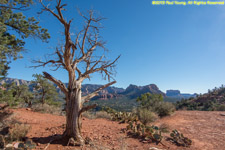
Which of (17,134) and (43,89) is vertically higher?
(43,89)

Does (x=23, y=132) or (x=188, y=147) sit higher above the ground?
(x=23, y=132)

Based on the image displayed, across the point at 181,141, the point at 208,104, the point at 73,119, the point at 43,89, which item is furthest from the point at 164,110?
the point at 43,89

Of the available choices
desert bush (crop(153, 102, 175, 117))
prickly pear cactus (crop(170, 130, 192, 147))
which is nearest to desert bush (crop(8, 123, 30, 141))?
prickly pear cactus (crop(170, 130, 192, 147))

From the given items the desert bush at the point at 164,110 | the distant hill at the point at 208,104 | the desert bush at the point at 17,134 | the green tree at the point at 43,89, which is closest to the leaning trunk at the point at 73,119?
the desert bush at the point at 17,134

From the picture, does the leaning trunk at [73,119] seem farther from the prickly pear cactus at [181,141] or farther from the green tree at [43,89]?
the green tree at [43,89]

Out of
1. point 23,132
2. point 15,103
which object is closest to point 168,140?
point 23,132

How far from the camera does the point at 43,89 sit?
1609 centimetres

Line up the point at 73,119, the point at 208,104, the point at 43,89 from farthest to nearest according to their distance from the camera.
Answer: the point at 208,104
the point at 43,89
the point at 73,119

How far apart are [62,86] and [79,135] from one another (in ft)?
5.68

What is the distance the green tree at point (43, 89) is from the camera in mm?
15680

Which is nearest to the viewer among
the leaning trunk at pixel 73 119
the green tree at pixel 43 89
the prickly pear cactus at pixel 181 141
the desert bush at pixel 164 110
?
the leaning trunk at pixel 73 119

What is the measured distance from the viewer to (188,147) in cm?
464

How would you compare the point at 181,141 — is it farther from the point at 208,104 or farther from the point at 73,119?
the point at 208,104

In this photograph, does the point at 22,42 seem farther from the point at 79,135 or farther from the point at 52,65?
the point at 79,135
